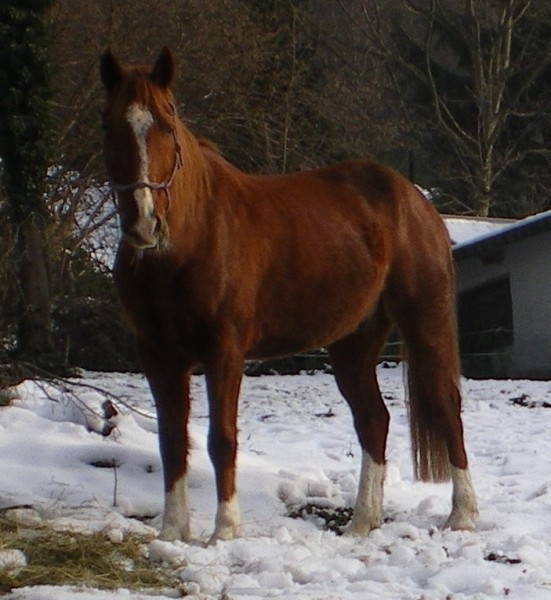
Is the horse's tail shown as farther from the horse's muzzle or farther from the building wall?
the building wall

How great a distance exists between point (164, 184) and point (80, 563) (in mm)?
1561

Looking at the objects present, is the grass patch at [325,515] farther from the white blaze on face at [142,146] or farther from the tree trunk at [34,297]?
the tree trunk at [34,297]

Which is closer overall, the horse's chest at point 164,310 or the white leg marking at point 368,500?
the horse's chest at point 164,310

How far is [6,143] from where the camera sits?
37.0 feet

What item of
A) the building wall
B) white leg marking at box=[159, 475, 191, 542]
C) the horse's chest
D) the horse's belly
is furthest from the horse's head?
the building wall

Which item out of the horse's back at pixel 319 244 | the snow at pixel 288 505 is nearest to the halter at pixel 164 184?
the horse's back at pixel 319 244

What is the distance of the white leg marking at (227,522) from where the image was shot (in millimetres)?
4676

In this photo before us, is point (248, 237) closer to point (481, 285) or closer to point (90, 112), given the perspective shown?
point (90, 112)

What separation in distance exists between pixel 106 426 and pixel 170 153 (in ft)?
7.87

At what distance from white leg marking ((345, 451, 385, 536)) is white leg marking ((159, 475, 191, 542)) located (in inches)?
33.6

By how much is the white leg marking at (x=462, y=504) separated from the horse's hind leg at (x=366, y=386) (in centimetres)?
40

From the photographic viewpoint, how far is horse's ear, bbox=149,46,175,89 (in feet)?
14.8

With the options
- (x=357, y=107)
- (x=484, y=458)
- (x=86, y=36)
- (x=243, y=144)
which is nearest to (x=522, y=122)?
(x=357, y=107)

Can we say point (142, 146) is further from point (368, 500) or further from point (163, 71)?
point (368, 500)
